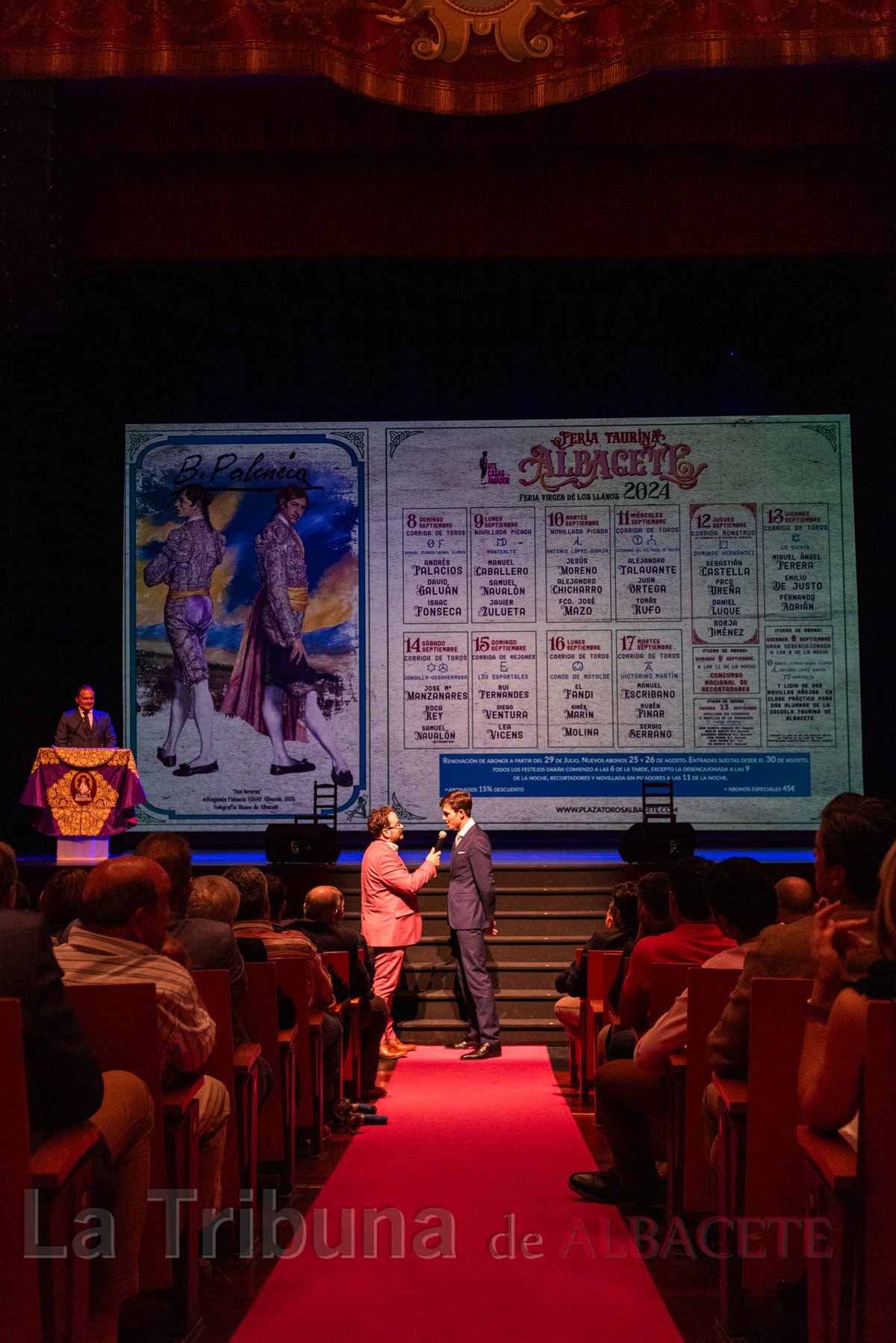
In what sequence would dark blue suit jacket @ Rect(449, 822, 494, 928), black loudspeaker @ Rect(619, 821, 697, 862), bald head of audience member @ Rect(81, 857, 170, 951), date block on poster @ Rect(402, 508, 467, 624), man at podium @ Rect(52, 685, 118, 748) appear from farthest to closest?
date block on poster @ Rect(402, 508, 467, 624) → man at podium @ Rect(52, 685, 118, 748) → black loudspeaker @ Rect(619, 821, 697, 862) → dark blue suit jacket @ Rect(449, 822, 494, 928) → bald head of audience member @ Rect(81, 857, 170, 951)

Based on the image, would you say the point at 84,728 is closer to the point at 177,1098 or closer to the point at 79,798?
the point at 79,798

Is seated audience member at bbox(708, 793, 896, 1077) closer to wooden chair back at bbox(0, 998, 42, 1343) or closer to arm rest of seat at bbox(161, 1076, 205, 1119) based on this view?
arm rest of seat at bbox(161, 1076, 205, 1119)

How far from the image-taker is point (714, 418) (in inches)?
378

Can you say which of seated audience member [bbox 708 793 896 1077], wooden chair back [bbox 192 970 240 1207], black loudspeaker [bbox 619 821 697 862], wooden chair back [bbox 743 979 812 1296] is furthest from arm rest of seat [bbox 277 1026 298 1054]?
black loudspeaker [bbox 619 821 697 862]

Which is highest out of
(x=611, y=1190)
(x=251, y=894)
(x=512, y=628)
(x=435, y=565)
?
(x=435, y=565)

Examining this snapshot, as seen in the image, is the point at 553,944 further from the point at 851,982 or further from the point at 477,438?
the point at 851,982

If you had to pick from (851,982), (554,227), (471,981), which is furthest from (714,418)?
(851,982)

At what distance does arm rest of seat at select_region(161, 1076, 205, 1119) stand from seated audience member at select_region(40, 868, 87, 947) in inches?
31.6

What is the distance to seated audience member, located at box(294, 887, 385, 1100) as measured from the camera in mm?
5176

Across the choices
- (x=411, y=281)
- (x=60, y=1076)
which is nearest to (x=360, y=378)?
(x=411, y=281)

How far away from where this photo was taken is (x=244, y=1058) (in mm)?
3182

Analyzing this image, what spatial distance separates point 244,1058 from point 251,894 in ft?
3.56

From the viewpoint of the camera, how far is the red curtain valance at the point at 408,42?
20.2 ft

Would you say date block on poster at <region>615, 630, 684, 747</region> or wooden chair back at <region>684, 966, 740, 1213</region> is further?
date block on poster at <region>615, 630, 684, 747</region>
